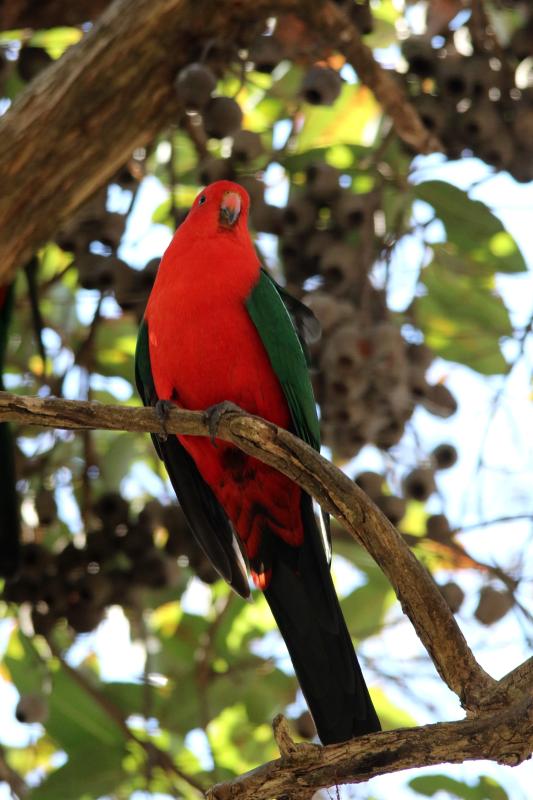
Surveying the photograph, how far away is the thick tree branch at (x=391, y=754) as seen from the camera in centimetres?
186

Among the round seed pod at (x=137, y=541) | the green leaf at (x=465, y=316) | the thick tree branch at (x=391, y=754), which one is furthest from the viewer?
the green leaf at (x=465, y=316)

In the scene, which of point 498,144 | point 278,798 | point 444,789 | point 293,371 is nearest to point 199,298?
point 293,371

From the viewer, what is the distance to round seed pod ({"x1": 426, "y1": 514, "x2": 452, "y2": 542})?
3.23 meters

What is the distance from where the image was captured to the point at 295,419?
111 inches

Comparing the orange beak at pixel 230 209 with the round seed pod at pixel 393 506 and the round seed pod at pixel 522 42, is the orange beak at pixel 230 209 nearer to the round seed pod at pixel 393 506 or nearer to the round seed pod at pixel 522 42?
the round seed pod at pixel 393 506

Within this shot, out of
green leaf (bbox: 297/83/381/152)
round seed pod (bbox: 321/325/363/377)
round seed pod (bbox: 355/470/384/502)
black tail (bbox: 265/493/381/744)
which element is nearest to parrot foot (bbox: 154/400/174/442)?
black tail (bbox: 265/493/381/744)

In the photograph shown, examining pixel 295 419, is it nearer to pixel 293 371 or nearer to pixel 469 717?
pixel 293 371

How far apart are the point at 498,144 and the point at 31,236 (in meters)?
1.41

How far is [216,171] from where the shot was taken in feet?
11.3

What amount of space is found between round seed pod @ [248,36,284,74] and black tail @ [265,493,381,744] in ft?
4.50

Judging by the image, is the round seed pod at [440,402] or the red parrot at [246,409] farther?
the round seed pod at [440,402]

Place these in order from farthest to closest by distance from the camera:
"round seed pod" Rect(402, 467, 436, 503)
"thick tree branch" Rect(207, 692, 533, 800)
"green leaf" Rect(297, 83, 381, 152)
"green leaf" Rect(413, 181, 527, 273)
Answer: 1. "green leaf" Rect(297, 83, 381, 152)
2. "green leaf" Rect(413, 181, 527, 273)
3. "round seed pod" Rect(402, 467, 436, 503)
4. "thick tree branch" Rect(207, 692, 533, 800)

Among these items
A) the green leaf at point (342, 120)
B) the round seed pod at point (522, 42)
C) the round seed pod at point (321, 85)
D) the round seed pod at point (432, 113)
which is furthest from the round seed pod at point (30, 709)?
the round seed pod at point (522, 42)

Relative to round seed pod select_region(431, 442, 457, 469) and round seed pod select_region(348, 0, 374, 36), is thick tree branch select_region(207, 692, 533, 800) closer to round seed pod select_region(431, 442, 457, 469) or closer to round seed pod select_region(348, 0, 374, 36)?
round seed pod select_region(431, 442, 457, 469)
